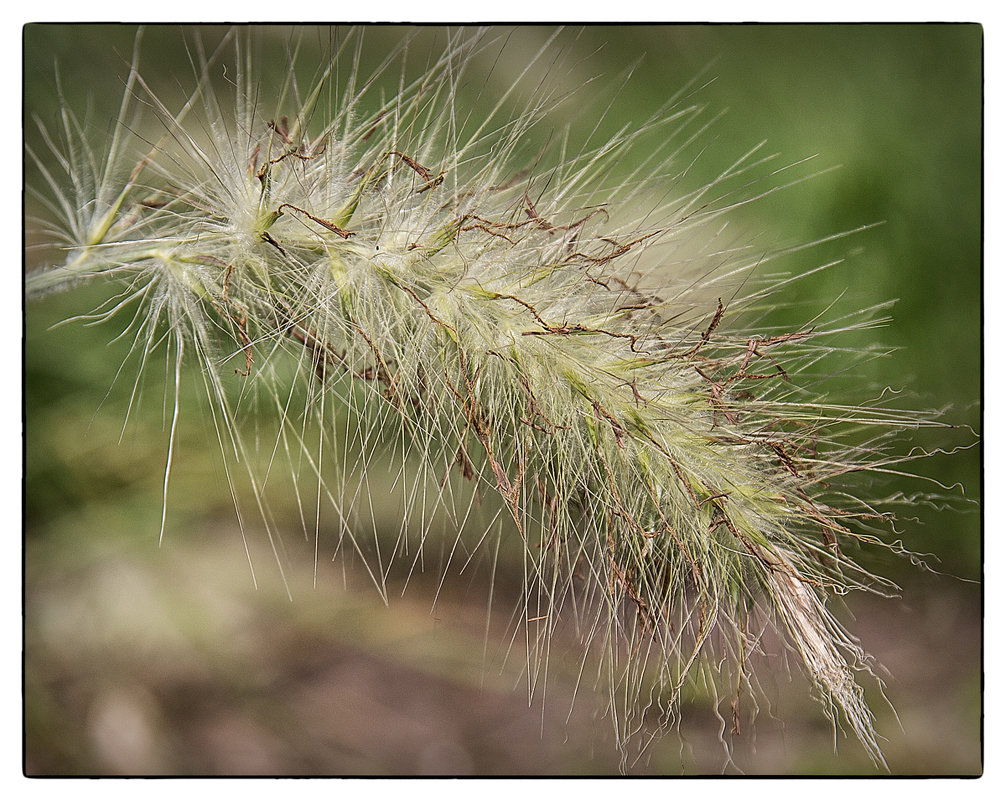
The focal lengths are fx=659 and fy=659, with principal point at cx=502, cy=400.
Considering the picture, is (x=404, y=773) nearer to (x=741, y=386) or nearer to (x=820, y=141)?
(x=741, y=386)

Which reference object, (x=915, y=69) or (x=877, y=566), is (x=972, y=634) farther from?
(x=915, y=69)

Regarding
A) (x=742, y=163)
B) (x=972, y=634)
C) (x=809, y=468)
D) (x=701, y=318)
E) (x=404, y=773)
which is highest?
(x=742, y=163)

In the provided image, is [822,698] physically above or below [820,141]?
below

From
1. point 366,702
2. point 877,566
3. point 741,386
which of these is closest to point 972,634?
point 877,566

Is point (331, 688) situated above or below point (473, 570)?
below

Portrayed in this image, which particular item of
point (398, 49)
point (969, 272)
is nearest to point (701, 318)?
point (969, 272)

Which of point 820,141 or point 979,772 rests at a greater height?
point 820,141
